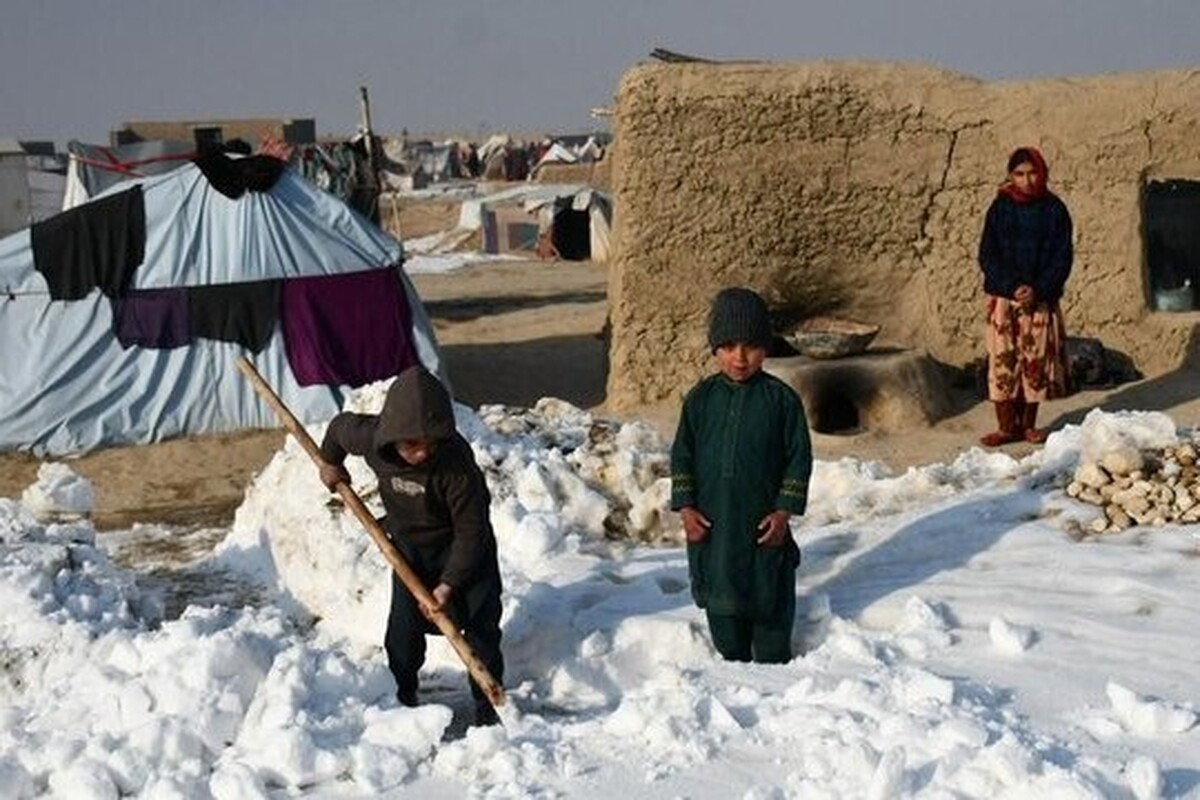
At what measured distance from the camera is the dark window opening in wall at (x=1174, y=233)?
10.6 metres

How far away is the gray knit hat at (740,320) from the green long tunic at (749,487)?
163mm

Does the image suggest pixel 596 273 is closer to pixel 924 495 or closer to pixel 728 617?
pixel 924 495

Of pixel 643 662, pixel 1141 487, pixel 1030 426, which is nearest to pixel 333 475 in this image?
pixel 643 662

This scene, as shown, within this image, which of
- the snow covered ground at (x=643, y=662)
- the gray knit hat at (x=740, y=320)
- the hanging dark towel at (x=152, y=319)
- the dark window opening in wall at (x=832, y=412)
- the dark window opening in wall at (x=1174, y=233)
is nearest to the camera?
the snow covered ground at (x=643, y=662)

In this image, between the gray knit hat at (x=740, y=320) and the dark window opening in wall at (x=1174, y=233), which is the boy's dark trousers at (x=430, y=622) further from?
the dark window opening in wall at (x=1174, y=233)

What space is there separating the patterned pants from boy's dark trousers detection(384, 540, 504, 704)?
15.8ft

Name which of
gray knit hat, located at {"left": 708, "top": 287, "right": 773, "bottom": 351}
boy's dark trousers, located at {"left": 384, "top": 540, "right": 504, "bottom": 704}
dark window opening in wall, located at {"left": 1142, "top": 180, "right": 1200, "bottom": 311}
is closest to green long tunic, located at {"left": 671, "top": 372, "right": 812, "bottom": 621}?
gray knit hat, located at {"left": 708, "top": 287, "right": 773, "bottom": 351}

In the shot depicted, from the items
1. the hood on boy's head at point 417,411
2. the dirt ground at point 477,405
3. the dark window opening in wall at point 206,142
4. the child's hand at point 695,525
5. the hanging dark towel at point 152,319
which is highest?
the dark window opening in wall at point 206,142

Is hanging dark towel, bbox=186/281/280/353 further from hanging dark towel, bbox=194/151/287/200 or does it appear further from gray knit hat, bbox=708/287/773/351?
gray knit hat, bbox=708/287/773/351

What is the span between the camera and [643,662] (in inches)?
156

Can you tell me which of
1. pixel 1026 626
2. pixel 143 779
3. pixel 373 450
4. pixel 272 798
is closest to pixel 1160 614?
pixel 1026 626

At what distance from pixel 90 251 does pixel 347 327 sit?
1.78m

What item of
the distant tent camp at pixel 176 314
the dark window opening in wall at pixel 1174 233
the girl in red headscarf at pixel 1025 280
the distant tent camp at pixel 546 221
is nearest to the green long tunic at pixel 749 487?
the girl in red headscarf at pixel 1025 280

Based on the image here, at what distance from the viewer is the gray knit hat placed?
3674mm
